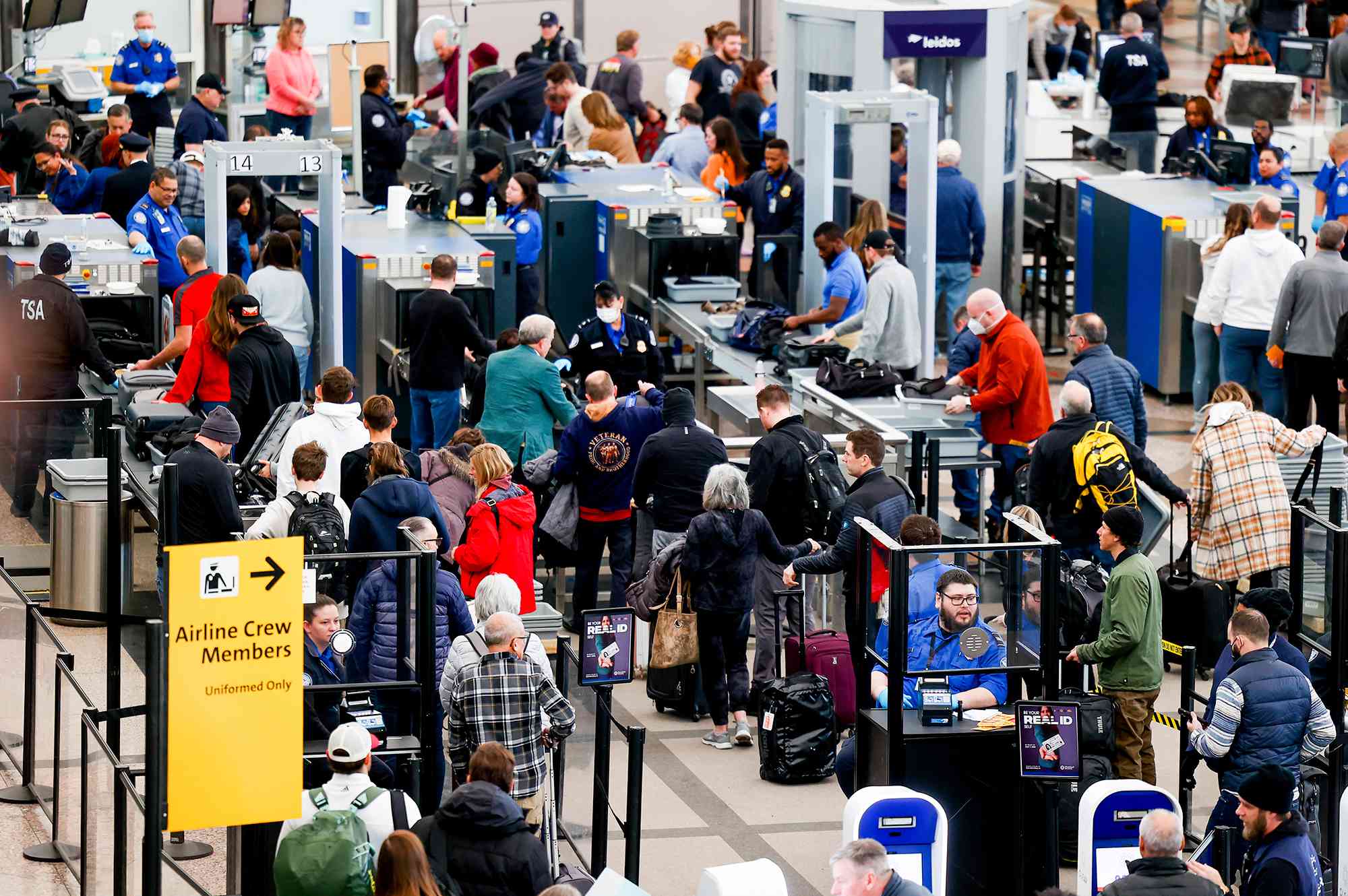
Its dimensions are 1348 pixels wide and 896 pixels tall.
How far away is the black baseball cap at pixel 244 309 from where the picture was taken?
13414 mm

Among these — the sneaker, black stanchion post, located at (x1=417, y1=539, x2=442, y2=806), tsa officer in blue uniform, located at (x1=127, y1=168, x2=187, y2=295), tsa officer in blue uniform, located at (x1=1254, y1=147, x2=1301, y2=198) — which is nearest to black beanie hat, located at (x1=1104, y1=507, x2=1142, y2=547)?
the sneaker

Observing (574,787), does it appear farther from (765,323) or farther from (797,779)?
(765,323)

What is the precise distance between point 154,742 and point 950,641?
342 centimetres

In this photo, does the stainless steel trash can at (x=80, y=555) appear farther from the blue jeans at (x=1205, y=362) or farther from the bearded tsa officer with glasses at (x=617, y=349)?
the blue jeans at (x=1205, y=362)

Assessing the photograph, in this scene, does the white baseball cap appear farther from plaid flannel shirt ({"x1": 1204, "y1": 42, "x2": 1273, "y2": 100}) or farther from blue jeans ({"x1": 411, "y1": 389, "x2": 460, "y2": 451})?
plaid flannel shirt ({"x1": 1204, "y1": 42, "x2": 1273, "y2": 100})

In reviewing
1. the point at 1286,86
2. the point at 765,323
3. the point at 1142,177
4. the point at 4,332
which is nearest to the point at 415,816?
the point at 4,332

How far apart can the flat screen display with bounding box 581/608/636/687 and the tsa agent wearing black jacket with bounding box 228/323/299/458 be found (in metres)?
3.98

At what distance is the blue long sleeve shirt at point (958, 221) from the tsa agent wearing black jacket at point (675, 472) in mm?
5785

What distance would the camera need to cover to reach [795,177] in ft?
57.1

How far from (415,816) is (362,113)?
13483mm

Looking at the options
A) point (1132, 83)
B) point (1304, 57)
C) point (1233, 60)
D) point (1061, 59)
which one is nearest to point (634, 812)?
point (1132, 83)

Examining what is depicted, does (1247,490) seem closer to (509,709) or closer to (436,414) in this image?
(509,709)

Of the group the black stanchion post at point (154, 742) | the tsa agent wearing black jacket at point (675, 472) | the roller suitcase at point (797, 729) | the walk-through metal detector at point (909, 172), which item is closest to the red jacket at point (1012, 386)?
the walk-through metal detector at point (909, 172)

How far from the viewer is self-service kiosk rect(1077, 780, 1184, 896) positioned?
8867 mm
